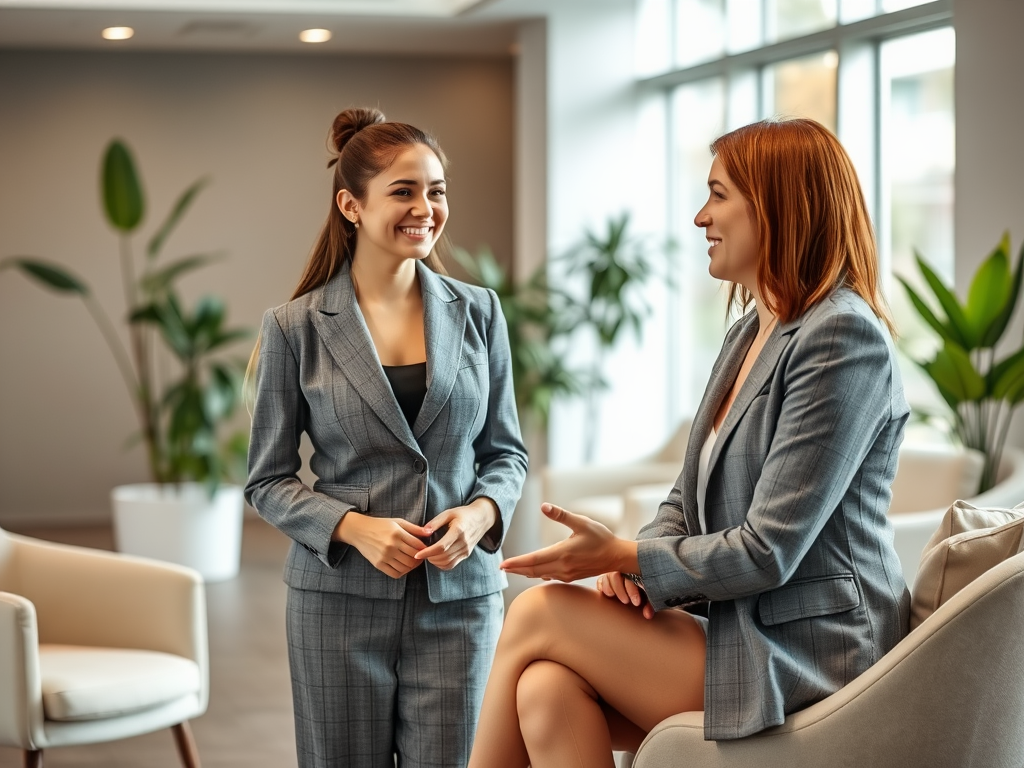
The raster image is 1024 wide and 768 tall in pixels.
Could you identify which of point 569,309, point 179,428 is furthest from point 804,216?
point 569,309

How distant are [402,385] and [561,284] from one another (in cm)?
521

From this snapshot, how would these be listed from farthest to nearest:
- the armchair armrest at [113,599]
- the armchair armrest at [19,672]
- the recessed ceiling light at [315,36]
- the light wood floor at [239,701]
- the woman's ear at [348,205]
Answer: the recessed ceiling light at [315,36] → the light wood floor at [239,701] → the armchair armrest at [113,599] → the armchair armrest at [19,672] → the woman's ear at [348,205]

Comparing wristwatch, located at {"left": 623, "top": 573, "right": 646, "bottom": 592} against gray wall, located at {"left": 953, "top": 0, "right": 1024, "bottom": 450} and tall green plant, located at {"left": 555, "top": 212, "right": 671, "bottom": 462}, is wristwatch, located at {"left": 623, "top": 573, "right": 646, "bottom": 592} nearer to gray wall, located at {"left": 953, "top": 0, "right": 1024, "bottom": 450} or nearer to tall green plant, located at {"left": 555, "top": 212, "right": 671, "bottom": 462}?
gray wall, located at {"left": 953, "top": 0, "right": 1024, "bottom": 450}

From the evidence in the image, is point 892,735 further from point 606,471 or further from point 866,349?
point 606,471

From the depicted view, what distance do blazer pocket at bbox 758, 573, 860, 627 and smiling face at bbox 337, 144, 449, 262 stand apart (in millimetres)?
888

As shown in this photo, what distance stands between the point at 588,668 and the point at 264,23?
6.04m

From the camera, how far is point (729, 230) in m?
2.01

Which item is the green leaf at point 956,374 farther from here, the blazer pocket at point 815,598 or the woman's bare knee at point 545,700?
the woman's bare knee at point 545,700

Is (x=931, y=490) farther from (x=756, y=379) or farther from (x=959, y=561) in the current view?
(x=756, y=379)

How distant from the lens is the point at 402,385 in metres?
2.27

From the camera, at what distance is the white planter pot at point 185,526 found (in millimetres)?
6438

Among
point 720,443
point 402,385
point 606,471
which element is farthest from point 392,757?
point 606,471

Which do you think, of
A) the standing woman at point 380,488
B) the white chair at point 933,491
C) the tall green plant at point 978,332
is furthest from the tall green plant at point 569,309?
the standing woman at point 380,488

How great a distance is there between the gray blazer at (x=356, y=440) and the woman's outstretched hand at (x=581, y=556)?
31cm
